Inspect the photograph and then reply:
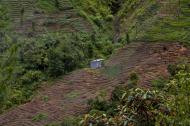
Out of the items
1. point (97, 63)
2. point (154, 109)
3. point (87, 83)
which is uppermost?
point (154, 109)

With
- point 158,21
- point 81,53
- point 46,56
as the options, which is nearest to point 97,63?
point 81,53

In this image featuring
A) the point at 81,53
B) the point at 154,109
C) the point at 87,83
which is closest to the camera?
the point at 154,109

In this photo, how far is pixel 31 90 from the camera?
57.2 feet

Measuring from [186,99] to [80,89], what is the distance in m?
10.5

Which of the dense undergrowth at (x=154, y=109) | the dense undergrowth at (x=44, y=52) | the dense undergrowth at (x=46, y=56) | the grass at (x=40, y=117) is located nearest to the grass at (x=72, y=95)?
the grass at (x=40, y=117)

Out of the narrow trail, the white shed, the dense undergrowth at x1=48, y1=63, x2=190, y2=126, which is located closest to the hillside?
the narrow trail

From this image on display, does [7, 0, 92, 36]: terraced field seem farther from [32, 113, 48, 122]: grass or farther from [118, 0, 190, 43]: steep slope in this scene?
[32, 113, 48, 122]: grass

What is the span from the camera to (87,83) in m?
16.6

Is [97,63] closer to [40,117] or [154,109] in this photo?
[40,117]

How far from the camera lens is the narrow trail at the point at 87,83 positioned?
1479 cm

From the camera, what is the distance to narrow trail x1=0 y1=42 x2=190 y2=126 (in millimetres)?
14789

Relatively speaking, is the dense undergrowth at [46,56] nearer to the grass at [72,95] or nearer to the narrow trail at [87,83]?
the narrow trail at [87,83]

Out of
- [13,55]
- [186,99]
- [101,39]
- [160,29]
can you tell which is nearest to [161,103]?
[186,99]

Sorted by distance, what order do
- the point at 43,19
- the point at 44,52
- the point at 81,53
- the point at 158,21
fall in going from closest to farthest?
the point at 81,53, the point at 44,52, the point at 158,21, the point at 43,19
